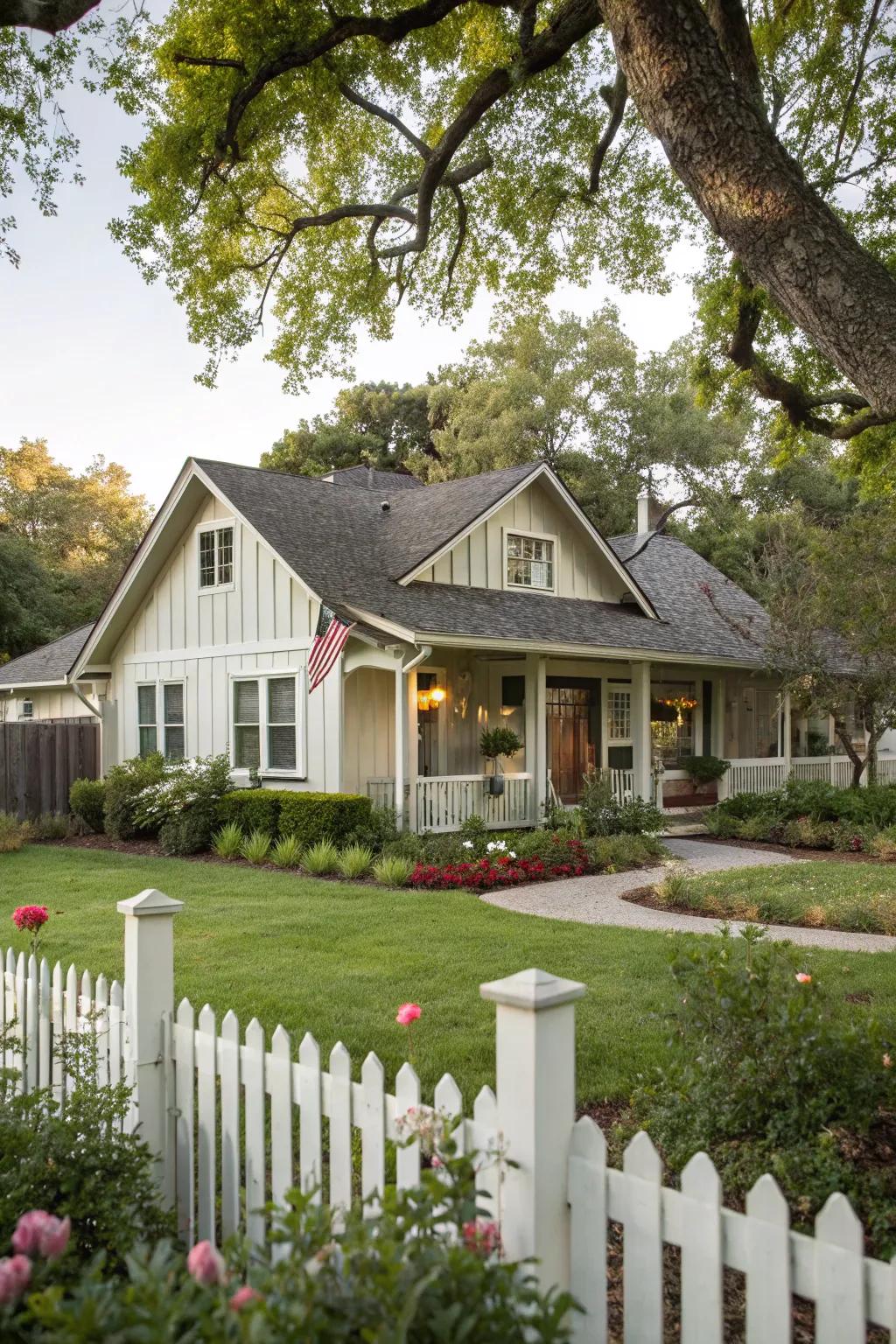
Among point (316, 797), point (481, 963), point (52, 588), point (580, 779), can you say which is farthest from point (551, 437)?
point (481, 963)

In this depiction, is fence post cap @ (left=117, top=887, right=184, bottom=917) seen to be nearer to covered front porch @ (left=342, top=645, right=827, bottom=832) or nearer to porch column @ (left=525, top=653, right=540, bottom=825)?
covered front porch @ (left=342, top=645, right=827, bottom=832)

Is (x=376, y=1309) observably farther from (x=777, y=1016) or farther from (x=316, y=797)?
(x=316, y=797)

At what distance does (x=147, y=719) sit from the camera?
1916cm

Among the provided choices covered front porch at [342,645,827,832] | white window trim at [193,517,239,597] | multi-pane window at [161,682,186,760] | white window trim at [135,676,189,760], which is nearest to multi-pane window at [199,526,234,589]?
white window trim at [193,517,239,597]

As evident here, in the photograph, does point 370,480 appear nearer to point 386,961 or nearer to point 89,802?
point 89,802

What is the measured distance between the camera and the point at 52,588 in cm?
→ 3600

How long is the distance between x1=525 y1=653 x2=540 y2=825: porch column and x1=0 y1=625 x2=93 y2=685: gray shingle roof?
10.6 meters

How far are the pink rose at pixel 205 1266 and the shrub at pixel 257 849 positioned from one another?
12052mm

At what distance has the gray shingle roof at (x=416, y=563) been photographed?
51.5ft

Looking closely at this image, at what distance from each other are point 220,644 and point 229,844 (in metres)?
4.42

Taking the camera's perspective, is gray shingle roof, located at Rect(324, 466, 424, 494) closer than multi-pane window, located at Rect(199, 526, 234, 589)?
No

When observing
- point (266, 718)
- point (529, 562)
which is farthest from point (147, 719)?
point (529, 562)

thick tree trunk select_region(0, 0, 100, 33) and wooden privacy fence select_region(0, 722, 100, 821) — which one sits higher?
thick tree trunk select_region(0, 0, 100, 33)

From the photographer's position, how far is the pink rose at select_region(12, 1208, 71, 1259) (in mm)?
1943
